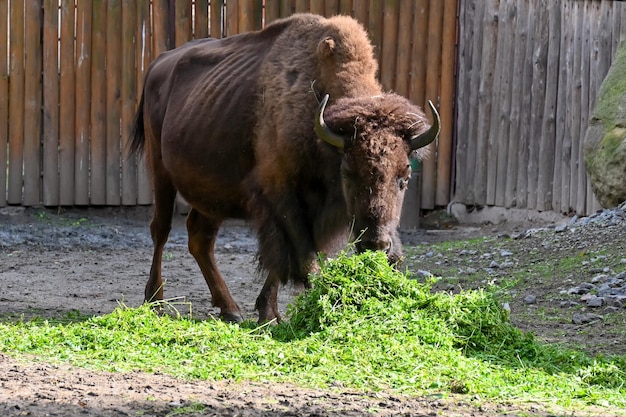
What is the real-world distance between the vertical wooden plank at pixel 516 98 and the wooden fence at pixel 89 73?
1.21 meters

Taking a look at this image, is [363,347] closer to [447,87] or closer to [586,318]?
[586,318]

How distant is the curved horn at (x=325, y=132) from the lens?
21.7ft

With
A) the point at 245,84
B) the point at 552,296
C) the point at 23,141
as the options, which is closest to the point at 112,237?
the point at 23,141

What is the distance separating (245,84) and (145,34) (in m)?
5.80

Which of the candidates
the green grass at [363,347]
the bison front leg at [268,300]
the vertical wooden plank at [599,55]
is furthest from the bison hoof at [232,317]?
the vertical wooden plank at [599,55]

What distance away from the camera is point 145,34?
1323 centimetres

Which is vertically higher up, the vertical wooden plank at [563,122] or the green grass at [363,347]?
the vertical wooden plank at [563,122]

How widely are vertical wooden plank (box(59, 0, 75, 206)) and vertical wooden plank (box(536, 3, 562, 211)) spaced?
5630mm

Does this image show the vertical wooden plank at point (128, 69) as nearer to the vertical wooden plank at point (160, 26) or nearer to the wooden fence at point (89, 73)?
the wooden fence at point (89, 73)

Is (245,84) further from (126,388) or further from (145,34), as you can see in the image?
(145,34)

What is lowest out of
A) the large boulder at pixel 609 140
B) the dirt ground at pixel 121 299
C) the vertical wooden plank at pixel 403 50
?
the dirt ground at pixel 121 299

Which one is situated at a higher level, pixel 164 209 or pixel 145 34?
pixel 145 34

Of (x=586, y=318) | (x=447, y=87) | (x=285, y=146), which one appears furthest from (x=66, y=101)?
(x=586, y=318)

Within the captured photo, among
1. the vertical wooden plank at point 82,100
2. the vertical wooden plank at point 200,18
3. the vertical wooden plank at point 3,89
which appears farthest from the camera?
the vertical wooden plank at point 200,18
